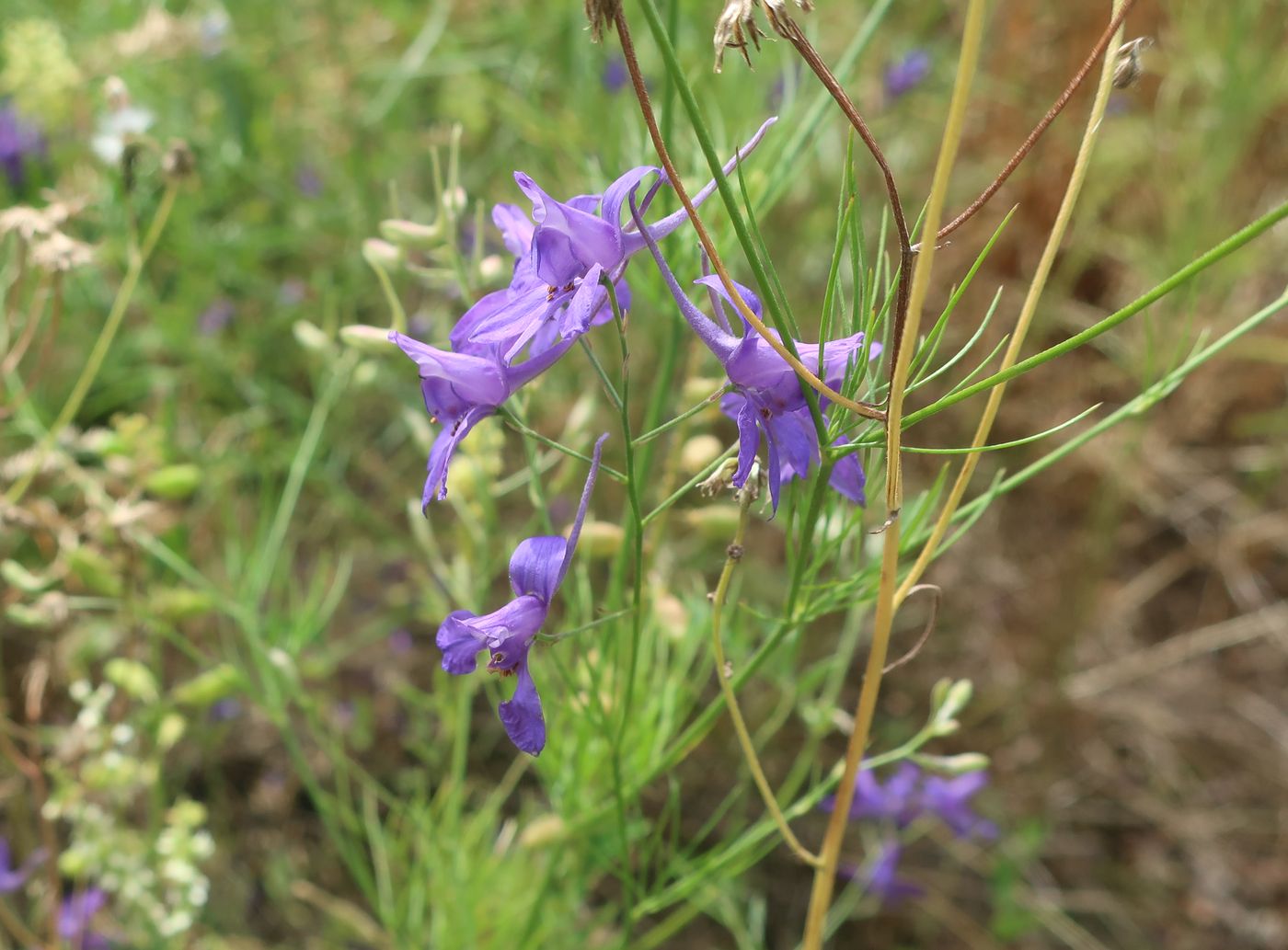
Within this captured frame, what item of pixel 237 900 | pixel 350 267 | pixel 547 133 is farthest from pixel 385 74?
pixel 237 900

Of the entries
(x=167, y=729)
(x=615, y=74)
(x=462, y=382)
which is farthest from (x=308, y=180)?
(x=462, y=382)

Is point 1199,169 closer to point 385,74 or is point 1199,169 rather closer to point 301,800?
point 385,74

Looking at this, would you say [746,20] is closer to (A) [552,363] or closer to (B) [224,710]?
(A) [552,363]

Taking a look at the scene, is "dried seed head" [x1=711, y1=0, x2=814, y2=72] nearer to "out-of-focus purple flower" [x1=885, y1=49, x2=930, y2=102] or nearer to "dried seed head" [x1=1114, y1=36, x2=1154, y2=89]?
"dried seed head" [x1=1114, y1=36, x2=1154, y2=89]

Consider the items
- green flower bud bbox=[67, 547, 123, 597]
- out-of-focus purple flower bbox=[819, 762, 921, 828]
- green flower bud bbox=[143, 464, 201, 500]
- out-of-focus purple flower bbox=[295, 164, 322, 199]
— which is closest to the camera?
green flower bud bbox=[67, 547, 123, 597]

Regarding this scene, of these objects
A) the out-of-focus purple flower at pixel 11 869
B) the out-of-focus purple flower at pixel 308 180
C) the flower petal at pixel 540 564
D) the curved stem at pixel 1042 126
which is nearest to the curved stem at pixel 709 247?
the curved stem at pixel 1042 126

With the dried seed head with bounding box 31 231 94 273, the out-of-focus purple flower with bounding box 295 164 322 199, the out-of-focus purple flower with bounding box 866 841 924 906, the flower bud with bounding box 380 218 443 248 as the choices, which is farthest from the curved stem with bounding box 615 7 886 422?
the out-of-focus purple flower with bounding box 295 164 322 199

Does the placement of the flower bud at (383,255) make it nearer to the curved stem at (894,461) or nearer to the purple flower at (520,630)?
the purple flower at (520,630)
